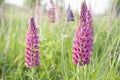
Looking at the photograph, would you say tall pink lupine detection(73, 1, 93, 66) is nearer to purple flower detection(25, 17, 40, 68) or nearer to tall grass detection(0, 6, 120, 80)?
tall grass detection(0, 6, 120, 80)

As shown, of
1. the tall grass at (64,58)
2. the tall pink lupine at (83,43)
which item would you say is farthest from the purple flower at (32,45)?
the tall pink lupine at (83,43)

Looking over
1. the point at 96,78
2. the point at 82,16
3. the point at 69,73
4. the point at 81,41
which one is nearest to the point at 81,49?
the point at 81,41

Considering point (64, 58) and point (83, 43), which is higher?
A: point (83, 43)

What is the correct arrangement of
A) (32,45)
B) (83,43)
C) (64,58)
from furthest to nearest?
(64,58) < (32,45) < (83,43)

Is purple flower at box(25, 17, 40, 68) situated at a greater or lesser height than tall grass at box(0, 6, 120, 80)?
greater

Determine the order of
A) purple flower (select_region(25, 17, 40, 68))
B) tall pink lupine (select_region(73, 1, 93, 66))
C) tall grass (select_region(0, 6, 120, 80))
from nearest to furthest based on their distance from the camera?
1. tall pink lupine (select_region(73, 1, 93, 66))
2. purple flower (select_region(25, 17, 40, 68))
3. tall grass (select_region(0, 6, 120, 80))

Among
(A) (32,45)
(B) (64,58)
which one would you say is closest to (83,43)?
(A) (32,45)

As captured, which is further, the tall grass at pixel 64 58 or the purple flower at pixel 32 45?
the tall grass at pixel 64 58

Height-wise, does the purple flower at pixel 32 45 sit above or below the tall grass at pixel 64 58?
above

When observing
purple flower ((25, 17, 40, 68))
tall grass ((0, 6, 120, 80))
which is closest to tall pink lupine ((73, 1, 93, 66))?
tall grass ((0, 6, 120, 80))

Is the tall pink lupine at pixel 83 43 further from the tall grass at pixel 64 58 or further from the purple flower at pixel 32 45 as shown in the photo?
the purple flower at pixel 32 45

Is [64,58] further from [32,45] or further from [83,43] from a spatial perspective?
[83,43]

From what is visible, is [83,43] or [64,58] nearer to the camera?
[83,43]

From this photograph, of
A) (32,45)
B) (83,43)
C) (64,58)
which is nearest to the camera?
(83,43)
